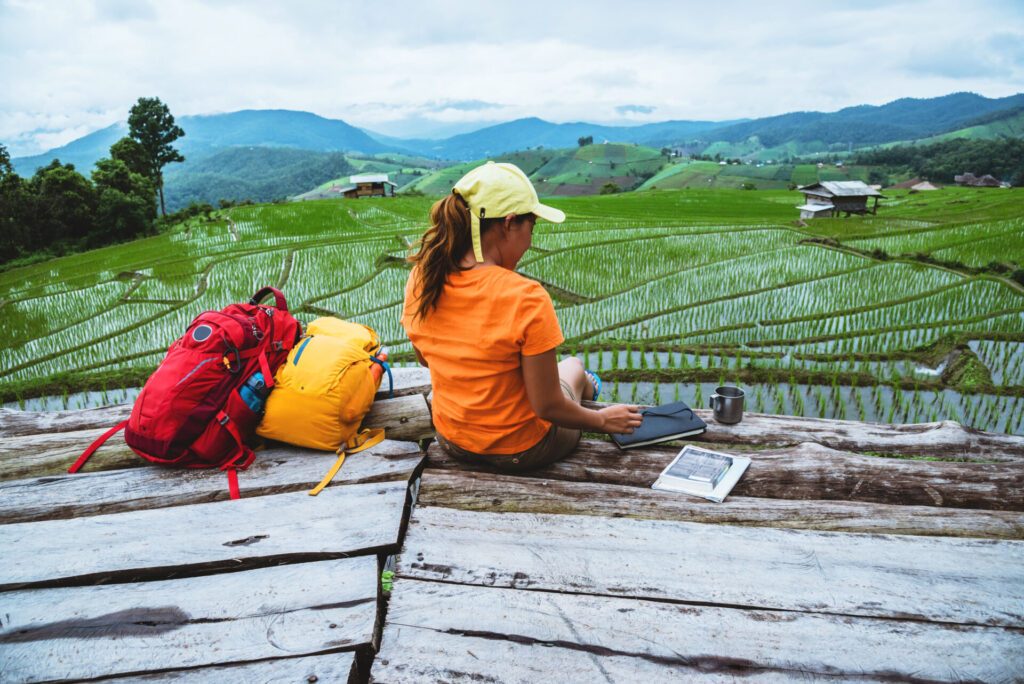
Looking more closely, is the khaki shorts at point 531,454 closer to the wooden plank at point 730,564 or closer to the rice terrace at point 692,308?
the wooden plank at point 730,564

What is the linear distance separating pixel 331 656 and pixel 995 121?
146002 millimetres

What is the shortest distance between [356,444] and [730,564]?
1670mm

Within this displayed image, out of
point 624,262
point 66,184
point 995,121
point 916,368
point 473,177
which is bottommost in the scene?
point 916,368

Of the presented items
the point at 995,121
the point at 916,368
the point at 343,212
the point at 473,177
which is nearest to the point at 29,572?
the point at 473,177

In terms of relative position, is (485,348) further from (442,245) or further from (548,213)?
(548,213)

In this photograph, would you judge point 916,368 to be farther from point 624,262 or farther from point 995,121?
point 995,121

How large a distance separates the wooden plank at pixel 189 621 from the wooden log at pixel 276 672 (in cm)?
2

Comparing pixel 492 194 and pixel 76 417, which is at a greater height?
pixel 492 194

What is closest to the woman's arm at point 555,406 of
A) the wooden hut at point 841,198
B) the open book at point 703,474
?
the open book at point 703,474

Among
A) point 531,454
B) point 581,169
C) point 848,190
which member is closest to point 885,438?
point 531,454

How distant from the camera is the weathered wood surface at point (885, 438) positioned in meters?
2.70

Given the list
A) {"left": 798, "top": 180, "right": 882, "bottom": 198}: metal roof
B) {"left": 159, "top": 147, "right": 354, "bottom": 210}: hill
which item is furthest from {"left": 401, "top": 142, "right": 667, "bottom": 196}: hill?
{"left": 798, "top": 180, "right": 882, "bottom": 198}: metal roof

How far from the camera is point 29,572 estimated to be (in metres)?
1.92

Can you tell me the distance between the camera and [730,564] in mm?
1831
